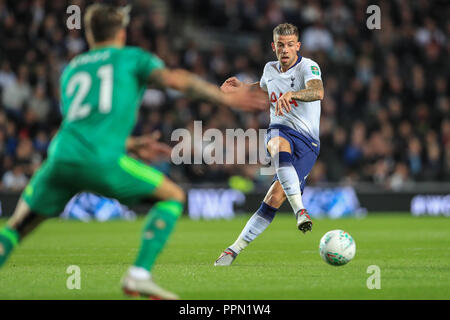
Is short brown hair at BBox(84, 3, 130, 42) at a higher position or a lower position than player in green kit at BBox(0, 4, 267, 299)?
higher

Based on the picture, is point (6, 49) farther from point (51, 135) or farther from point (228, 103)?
point (228, 103)

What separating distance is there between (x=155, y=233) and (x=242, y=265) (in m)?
3.29

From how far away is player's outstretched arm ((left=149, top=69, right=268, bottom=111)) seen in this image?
527cm

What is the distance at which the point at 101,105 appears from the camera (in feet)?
17.3

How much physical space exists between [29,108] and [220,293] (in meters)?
13.3

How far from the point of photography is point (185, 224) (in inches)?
656

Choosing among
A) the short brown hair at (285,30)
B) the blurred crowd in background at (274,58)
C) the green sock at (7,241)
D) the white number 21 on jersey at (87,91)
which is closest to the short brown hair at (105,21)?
the white number 21 on jersey at (87,91)

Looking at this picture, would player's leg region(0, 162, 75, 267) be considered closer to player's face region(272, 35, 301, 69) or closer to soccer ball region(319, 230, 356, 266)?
soccer ball region(319, 230, 356, 266)

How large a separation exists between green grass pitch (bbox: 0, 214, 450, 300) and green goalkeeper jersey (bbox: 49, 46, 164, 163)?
134cm

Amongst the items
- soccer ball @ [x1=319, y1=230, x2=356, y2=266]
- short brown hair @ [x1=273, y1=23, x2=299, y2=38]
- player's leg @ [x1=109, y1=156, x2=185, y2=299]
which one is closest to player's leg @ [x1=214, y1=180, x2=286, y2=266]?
soccer ball @ [x1=319, y1=230, x2=356, y2=266]

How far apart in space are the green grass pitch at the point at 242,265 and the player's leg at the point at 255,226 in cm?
17

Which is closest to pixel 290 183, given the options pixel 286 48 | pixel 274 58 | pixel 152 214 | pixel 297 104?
pixel 297 104

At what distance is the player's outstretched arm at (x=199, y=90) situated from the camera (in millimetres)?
5270
